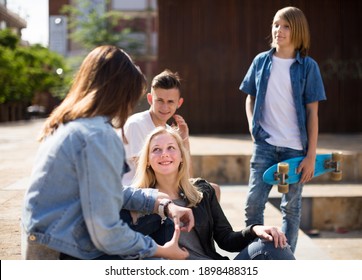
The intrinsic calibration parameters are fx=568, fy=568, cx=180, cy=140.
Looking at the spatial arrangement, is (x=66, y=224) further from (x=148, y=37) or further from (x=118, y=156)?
(x=148, y=37)

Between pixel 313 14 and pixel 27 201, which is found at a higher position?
pixel 313 14

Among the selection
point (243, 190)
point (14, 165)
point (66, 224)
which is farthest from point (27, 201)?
point (14, 165)

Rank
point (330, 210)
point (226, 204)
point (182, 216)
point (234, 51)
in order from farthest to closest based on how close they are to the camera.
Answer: point (234, 51), point (330, 210), point (226, 204), point (182, 216)

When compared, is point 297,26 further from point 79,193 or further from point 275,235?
point 79,193

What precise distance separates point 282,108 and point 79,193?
194cm

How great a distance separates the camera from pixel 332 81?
10945 millimetres

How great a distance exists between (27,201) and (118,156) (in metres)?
0.35

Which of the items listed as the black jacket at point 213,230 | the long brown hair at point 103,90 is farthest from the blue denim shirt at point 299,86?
the long brown hair at point 103,90

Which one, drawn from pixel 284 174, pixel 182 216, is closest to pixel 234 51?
pixel 284 174

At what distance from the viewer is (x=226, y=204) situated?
5535 millimetres

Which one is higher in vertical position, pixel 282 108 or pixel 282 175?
pixel 282 108

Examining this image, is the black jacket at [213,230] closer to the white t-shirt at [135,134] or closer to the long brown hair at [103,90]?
the white t-shirt at [135,134]

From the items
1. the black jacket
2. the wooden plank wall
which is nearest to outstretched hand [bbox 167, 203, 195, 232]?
the black jacket

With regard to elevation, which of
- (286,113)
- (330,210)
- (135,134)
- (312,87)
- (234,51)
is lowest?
(330,210)
